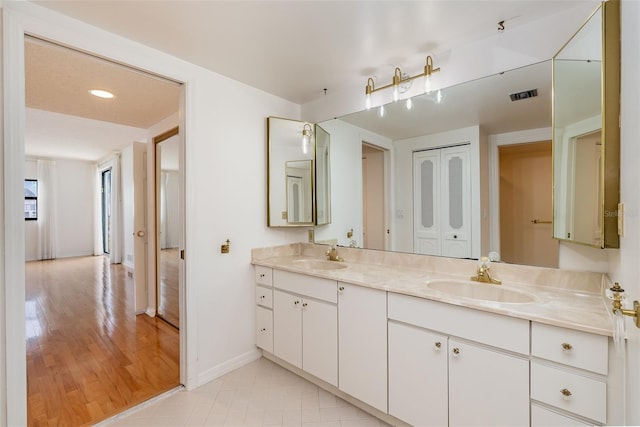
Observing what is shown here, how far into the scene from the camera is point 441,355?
1.39 meters

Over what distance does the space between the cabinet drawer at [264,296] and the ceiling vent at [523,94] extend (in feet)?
7.23

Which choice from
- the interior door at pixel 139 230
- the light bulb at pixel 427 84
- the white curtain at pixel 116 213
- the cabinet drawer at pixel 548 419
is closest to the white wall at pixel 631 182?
the cabinet drawer at pixel 548 419

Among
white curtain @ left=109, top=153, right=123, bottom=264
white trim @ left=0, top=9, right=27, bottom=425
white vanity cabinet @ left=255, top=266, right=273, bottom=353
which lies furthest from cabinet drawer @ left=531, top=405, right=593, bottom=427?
white curtain @ left=109, top=153, right=123, bottom=264

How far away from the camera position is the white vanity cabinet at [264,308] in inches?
91.1

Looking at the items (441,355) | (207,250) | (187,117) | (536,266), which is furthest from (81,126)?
(536,266)

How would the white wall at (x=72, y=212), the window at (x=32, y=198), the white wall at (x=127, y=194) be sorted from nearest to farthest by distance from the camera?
the white wall at (x=127, y=194) → the window at (x=32, y=198) → the white wall at (x=72, y=212)

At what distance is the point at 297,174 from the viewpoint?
8.77 ft

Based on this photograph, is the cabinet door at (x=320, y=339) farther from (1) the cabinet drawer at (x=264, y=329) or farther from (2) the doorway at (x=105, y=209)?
(2) the doorway at (x=105, y=209)

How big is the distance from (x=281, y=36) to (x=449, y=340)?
1982mm

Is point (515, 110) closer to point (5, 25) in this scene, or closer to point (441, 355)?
point (441, 355)

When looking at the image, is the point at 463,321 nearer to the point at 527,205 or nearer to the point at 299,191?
the point at 527,205

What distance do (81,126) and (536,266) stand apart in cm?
543

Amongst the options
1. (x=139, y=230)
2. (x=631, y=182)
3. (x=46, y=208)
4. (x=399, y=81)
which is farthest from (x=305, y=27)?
(x=46, y=208)

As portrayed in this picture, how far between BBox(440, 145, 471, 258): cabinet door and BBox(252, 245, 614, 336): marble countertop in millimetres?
117
